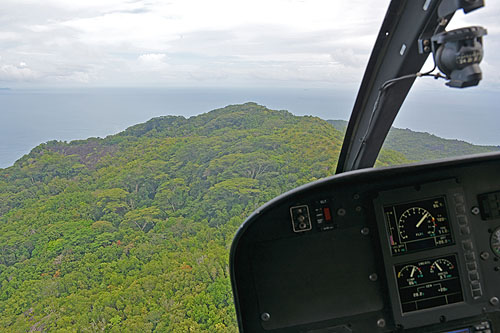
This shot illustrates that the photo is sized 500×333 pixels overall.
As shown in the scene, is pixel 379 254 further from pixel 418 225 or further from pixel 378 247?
pixel 418 225

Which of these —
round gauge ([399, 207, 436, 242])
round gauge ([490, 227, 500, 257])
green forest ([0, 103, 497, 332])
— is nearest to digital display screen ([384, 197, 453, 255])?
round gauge ([399, 207, 436, 242])

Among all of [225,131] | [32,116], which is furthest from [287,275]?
[32,116]

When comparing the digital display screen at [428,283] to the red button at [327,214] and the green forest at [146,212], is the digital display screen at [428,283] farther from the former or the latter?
the green forest at [146,212]

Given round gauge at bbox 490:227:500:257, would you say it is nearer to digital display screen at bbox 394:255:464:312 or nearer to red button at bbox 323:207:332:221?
digital display screen at bbox 394:255:464:312

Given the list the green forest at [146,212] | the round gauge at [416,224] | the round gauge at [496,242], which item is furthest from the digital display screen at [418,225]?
the green forest at [146,212]

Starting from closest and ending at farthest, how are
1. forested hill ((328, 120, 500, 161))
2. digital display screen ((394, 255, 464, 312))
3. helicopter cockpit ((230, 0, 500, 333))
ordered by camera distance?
1. helicopter cockpit ((230, 0, 500, 333))
2. digital display screen ((394, 255, 464, 312))
3. forested hill ((328, 120, 500, 161))

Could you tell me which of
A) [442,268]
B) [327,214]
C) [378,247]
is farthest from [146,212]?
[442,268]
